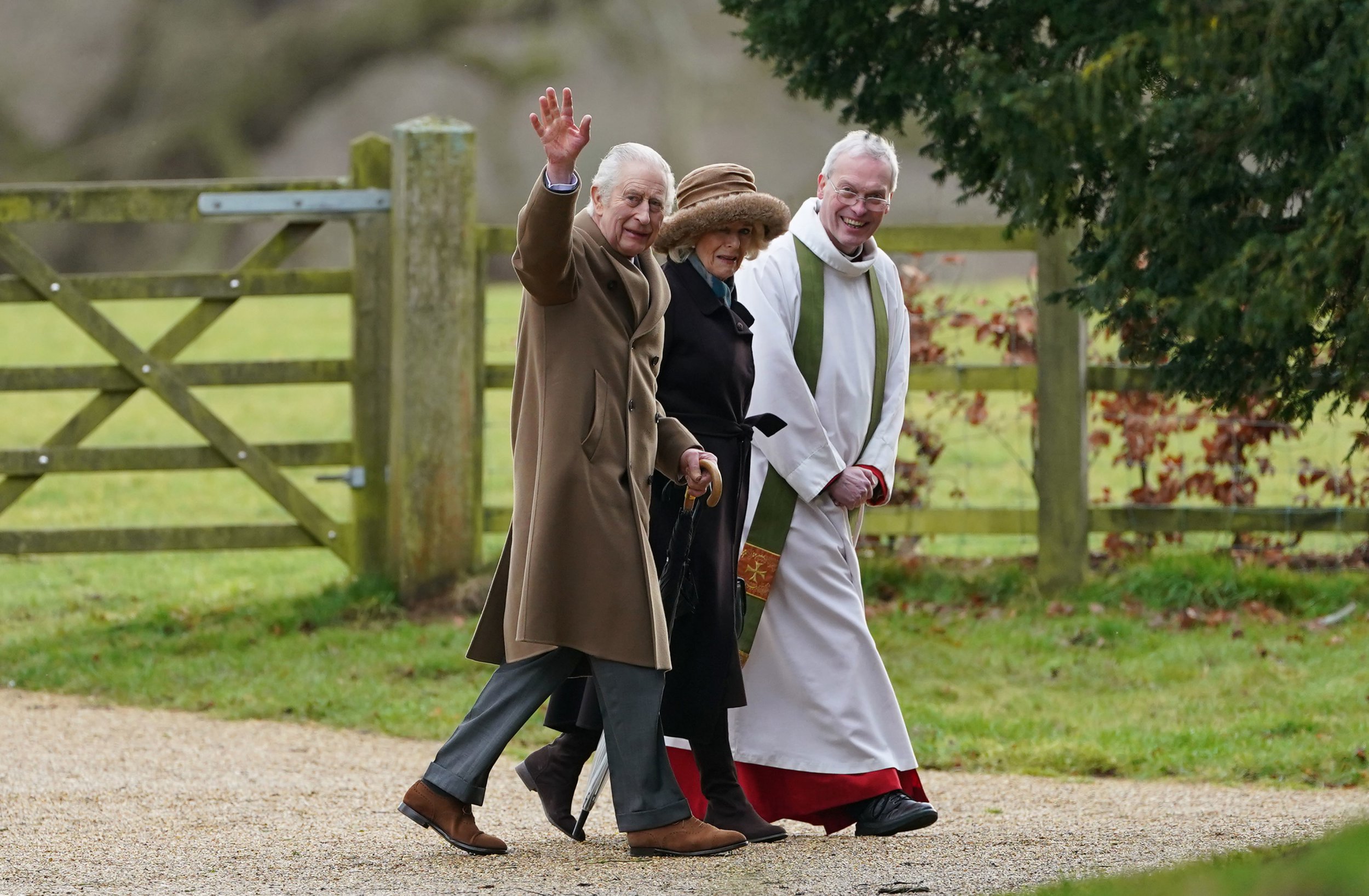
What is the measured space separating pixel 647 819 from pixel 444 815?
0.43m

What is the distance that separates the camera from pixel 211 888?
131 inches

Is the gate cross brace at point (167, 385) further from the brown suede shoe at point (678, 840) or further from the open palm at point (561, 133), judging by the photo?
the open palm at point (561, 133)

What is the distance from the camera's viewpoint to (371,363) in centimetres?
693

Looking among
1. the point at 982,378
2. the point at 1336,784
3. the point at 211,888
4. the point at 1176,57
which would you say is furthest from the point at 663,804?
the point at 982,378

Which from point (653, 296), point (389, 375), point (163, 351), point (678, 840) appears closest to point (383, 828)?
point (678, 840)

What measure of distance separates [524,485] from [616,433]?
224 millimetres

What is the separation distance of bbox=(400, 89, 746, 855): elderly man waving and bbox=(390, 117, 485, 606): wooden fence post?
127 inches

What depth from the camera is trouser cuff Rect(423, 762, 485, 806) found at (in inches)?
139

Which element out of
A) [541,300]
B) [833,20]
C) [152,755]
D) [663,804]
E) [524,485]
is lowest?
[152,755]

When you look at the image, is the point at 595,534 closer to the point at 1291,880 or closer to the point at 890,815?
the point at 890,815

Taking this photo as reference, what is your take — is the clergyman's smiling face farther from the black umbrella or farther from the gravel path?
the gravel path

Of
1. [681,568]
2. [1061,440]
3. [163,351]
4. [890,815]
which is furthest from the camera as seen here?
[1061,440]

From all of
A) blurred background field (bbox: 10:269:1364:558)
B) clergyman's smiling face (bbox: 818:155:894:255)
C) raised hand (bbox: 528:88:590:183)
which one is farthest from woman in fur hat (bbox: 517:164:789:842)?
blurred background field (bbox: 10:269:1364:558)

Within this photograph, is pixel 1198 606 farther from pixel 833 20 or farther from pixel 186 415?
pixel 186 415
